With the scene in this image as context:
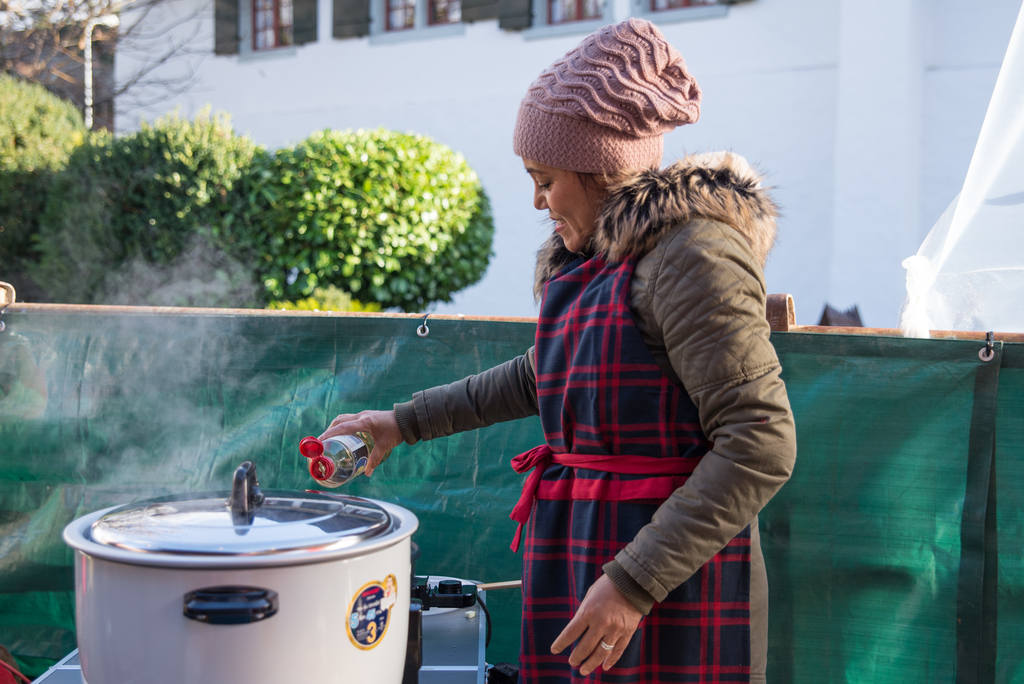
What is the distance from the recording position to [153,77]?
1056cm

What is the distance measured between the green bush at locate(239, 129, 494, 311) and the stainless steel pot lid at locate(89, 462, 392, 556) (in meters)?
4.50

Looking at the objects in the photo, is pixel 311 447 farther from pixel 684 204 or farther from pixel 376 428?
pixel 684 204

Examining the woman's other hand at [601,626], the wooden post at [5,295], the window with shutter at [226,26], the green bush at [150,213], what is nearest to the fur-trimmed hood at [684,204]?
the woman's other hand at [601,626]

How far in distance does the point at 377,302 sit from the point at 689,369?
4995 mm

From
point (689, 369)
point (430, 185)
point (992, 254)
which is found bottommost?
point (689, 369)

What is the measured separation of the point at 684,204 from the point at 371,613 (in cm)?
86

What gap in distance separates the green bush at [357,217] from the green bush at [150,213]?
1.02 feet

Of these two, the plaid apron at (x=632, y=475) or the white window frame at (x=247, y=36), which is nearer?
the plaid apron at (x=632, y=475)

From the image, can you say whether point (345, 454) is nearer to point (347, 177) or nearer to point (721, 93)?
point (347, 177)

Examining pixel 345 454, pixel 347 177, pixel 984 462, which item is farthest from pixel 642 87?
pixel 347 177

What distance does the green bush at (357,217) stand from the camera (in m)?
5.80

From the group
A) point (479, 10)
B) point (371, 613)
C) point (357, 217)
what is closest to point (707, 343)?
point (371, 613)

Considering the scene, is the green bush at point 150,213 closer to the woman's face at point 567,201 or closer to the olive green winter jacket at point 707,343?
the woman's face at point 567,201

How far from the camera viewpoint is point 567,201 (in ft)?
5.01
